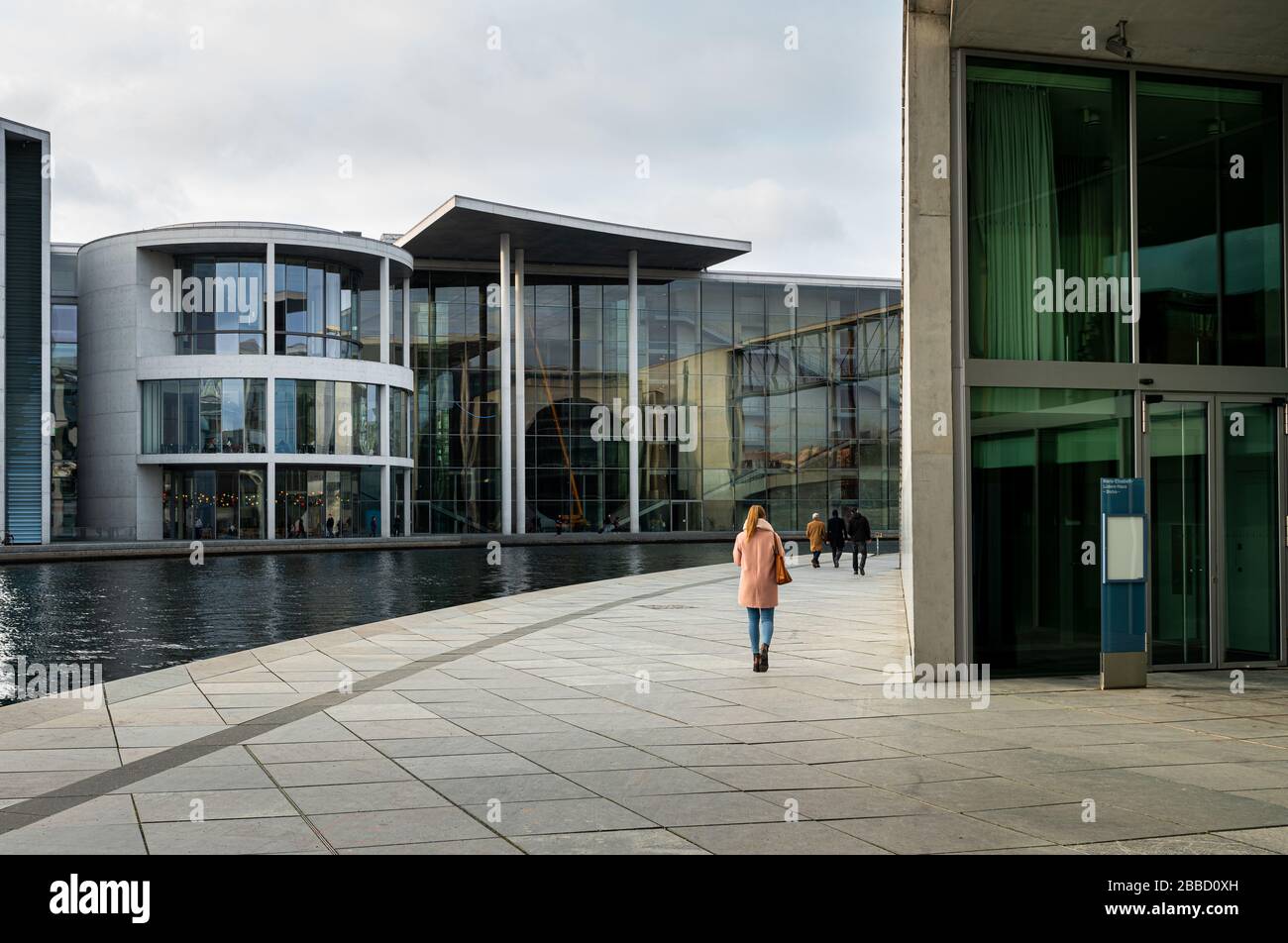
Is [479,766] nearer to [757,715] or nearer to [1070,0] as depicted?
[757,715]

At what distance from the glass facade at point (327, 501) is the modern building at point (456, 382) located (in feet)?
0.36

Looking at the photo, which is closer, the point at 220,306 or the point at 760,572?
the point at 760,572

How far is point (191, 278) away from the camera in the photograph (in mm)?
53406

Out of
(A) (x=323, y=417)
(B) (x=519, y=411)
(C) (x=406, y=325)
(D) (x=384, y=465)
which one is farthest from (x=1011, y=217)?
(C) (x=406, y=325)

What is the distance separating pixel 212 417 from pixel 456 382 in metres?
13.6

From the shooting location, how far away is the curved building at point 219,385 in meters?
51.3

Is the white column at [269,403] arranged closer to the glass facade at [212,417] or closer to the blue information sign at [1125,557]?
the glass facade at [212,417]

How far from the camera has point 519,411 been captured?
195 feet

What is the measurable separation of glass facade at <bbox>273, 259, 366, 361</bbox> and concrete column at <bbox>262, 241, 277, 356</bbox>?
268 millimetres

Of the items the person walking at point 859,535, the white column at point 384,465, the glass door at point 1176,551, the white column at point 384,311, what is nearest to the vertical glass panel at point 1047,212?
the glass door at point 1176,551

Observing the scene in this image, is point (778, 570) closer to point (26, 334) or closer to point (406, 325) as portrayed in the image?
point (26, 334)
